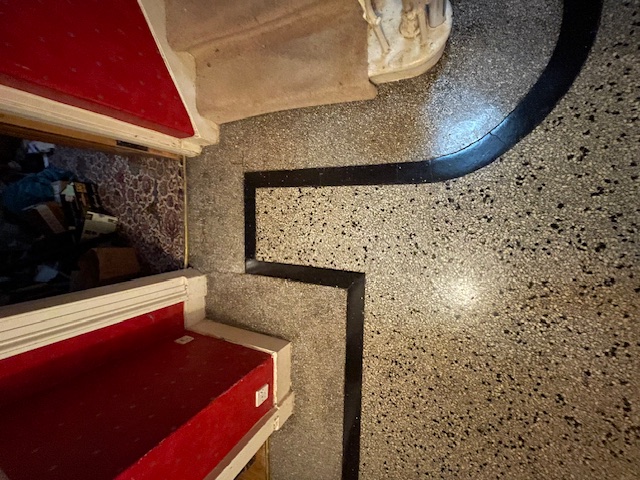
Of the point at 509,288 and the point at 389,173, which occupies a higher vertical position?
the point at 389,173

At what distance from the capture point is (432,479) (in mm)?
1225

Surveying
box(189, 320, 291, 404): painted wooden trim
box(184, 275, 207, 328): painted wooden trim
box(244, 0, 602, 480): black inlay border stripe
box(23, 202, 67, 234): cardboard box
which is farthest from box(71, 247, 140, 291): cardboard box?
box(244, 0, 602, 480): black inlay border stripe

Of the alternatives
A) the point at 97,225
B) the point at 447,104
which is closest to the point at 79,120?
the point at 97,225

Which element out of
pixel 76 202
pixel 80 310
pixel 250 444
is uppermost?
pixel 76 202

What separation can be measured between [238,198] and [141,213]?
2.73ft

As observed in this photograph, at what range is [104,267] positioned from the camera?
1.69 metres

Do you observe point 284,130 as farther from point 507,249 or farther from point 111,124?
point 507,249

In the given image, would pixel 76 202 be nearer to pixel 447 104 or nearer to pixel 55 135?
pixel 55 135

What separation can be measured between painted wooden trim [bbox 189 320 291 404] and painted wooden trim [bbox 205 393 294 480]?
2.1 inches

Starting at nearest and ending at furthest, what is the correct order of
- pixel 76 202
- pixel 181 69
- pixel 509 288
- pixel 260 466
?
1. pixel 509 288
2. pixel 181 69
3. pixel 260 466
4. pixel 76 202

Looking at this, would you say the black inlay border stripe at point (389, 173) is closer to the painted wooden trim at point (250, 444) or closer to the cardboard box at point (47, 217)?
the painted wooden trim at point (250, 444)

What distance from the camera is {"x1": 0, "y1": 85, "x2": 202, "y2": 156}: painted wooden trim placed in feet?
3.05

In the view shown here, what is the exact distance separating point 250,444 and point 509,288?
1252 mm

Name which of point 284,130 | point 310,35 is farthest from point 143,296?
point 310,35
